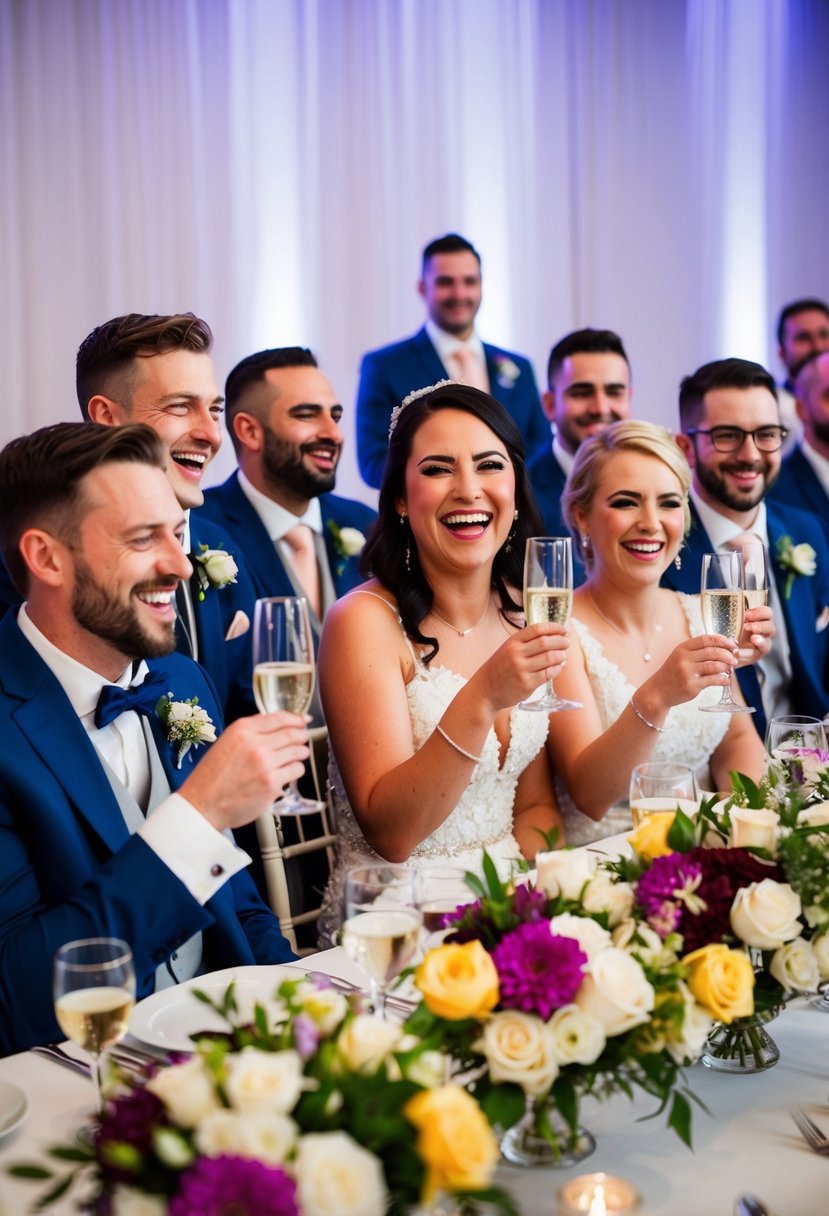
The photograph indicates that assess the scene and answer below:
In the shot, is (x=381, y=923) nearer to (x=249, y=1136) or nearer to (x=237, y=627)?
(x=249, y=1136)

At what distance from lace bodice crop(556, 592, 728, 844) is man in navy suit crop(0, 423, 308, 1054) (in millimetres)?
1168

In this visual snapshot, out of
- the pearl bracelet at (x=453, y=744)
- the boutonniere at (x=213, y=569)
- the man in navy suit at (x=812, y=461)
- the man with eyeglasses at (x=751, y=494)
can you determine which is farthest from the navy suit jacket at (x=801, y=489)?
the pearl bracelet at (x=453, y=744)

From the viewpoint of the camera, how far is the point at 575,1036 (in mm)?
1255

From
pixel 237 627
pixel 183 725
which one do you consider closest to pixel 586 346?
pixel 237 627

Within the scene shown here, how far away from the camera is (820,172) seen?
354 inches

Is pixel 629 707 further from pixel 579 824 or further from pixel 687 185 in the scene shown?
pixel 687 185

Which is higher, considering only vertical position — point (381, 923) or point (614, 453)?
point (614, 453)

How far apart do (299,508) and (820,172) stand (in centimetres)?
605

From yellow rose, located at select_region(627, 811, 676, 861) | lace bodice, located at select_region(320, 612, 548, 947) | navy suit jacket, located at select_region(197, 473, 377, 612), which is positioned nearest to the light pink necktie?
navy suit jacket, located at select_region(197, 473, 377, 612)

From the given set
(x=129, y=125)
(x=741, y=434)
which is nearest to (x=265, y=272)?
(x=129, y=125)

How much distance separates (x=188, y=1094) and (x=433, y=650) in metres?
1.96

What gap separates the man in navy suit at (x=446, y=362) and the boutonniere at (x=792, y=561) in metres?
2.00

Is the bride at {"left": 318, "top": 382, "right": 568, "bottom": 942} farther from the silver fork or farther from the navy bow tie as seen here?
the silver fork

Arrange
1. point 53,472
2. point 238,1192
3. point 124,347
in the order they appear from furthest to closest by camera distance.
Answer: point 124,347
point 53,472
point 238,1192
